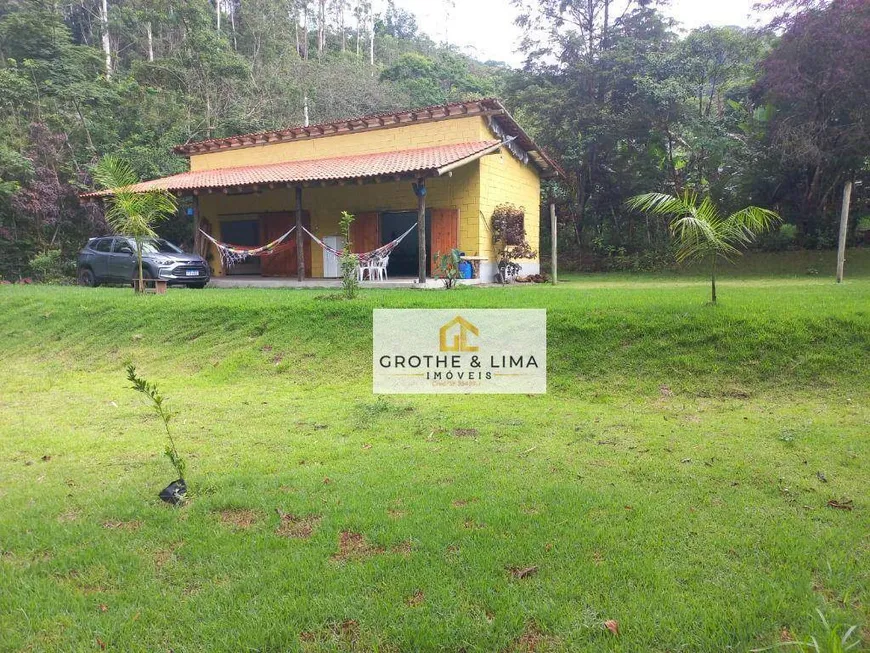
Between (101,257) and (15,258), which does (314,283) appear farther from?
(15,258)

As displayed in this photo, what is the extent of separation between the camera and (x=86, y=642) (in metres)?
1.93

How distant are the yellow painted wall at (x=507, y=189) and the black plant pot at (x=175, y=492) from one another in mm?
10031

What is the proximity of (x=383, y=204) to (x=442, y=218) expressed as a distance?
65.0 inches

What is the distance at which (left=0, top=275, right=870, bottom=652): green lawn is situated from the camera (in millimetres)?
2004

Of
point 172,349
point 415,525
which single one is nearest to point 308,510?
point 415,525

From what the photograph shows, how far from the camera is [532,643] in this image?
1890mm

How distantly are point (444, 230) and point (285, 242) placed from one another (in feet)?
14.5

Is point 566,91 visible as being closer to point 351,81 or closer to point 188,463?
point 351,81

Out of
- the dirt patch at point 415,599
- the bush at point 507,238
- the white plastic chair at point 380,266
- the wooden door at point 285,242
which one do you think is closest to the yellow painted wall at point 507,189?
the bush at point 507,238

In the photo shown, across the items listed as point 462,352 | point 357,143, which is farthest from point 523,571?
point 357,143

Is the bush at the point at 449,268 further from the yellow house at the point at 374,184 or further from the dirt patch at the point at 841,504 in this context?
the dirt patch at the point at 841,504

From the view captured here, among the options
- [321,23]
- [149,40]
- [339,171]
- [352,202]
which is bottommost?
[352,202]

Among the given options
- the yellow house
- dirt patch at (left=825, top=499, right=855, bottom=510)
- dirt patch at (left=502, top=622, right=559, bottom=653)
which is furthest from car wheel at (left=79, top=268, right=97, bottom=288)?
dirt patch at (left=825, top=499, right=855, bottom=510)

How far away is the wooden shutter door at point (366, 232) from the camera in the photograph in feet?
44.1
